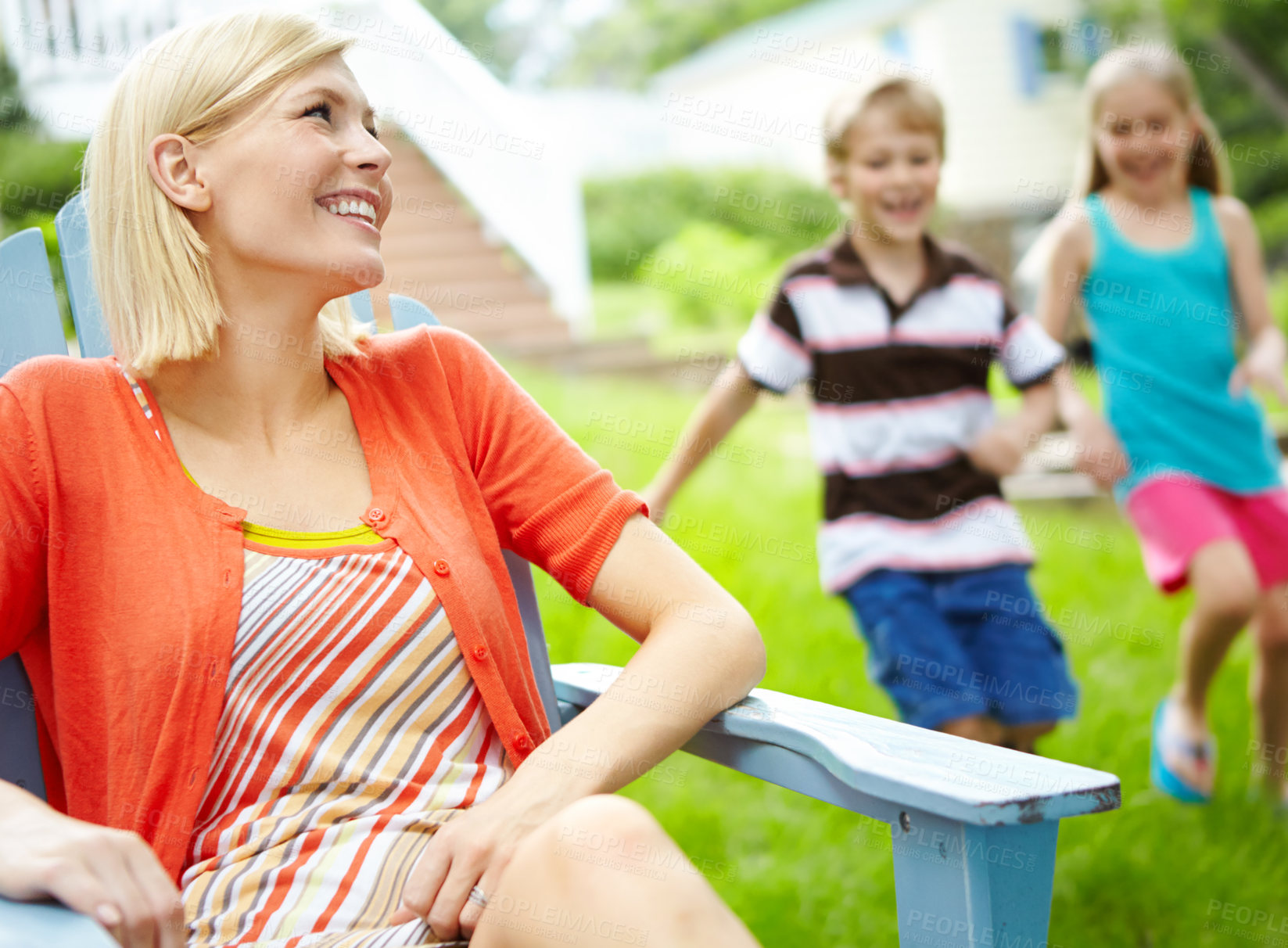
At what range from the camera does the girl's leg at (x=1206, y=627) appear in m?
2.56

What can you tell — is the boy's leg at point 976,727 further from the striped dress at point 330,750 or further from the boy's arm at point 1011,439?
the striped dress at point 330,750

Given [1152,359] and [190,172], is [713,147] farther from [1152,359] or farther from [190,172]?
[190,172]

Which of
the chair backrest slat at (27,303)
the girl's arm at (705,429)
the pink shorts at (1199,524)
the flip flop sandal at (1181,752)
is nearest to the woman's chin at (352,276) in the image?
the chair backrest slat at (27,303)

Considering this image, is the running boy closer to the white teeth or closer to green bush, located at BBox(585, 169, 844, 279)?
the white teeth

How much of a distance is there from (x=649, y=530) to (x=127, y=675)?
604mm

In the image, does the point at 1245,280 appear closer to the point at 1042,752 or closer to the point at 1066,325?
the point at 1066,325

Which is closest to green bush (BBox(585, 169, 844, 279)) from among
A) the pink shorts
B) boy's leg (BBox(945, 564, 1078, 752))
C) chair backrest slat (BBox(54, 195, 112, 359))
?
the pink shorts

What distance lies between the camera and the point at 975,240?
1324 cm

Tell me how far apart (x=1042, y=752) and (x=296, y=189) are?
245cm

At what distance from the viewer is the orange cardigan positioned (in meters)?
1.27

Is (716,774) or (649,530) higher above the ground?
(649,530)

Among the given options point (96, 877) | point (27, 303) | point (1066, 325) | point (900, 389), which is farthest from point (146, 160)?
point (1066, 325)

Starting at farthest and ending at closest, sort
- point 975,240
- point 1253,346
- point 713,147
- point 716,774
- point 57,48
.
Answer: point 713,147
point 975,240
point 57,48
point 716,774
point 1253,346

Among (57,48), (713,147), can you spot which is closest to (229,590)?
(57,48)
